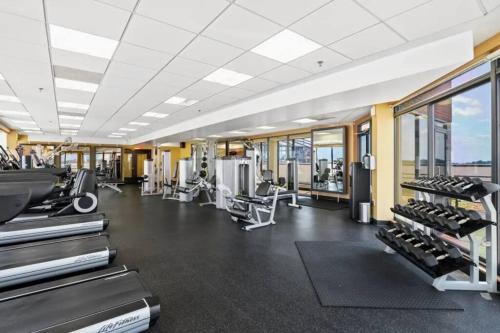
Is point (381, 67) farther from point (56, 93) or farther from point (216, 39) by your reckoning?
point (56, 93)

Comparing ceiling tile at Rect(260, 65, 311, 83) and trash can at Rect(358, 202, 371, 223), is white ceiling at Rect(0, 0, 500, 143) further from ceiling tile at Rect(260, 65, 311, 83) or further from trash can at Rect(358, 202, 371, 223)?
trash can at Rect(358, 202, 371, 223)

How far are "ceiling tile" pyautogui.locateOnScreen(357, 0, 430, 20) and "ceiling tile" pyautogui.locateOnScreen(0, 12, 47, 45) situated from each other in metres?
3.21

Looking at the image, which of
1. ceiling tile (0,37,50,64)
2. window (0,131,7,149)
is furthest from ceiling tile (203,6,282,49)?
window (0,131,7,149)

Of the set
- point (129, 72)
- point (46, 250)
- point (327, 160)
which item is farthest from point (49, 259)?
point (327, 160)

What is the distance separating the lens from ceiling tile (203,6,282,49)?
95.7 inches

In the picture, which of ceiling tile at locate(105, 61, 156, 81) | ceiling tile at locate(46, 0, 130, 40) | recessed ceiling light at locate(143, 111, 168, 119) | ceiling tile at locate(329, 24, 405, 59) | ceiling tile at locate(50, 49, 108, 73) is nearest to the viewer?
ceiling tile at locate(46, 0, 130, 40)

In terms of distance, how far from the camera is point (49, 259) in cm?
241

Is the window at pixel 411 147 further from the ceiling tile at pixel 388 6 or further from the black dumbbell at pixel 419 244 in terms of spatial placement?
the ceiling tile at pixel 388 6

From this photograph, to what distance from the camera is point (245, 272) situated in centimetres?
284

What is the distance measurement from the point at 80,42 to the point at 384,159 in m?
5.18

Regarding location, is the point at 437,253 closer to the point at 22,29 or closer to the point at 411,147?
the point at 411,147

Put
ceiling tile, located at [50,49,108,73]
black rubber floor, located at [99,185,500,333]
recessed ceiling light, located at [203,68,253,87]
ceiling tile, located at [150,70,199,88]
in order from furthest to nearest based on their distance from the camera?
1. ceiling tile, located at [150,70,199,88]
2. recessed ceiling light, located at [203,68,253,87]
3. ceiling tile, located at [50,49,108,73]
4. black rubber floor, located at [99,185,500,333]

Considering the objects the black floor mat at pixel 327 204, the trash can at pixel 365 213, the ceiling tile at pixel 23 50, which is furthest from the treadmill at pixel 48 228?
the black floor mat at pixel 327 204

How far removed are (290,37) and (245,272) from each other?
2707mm
